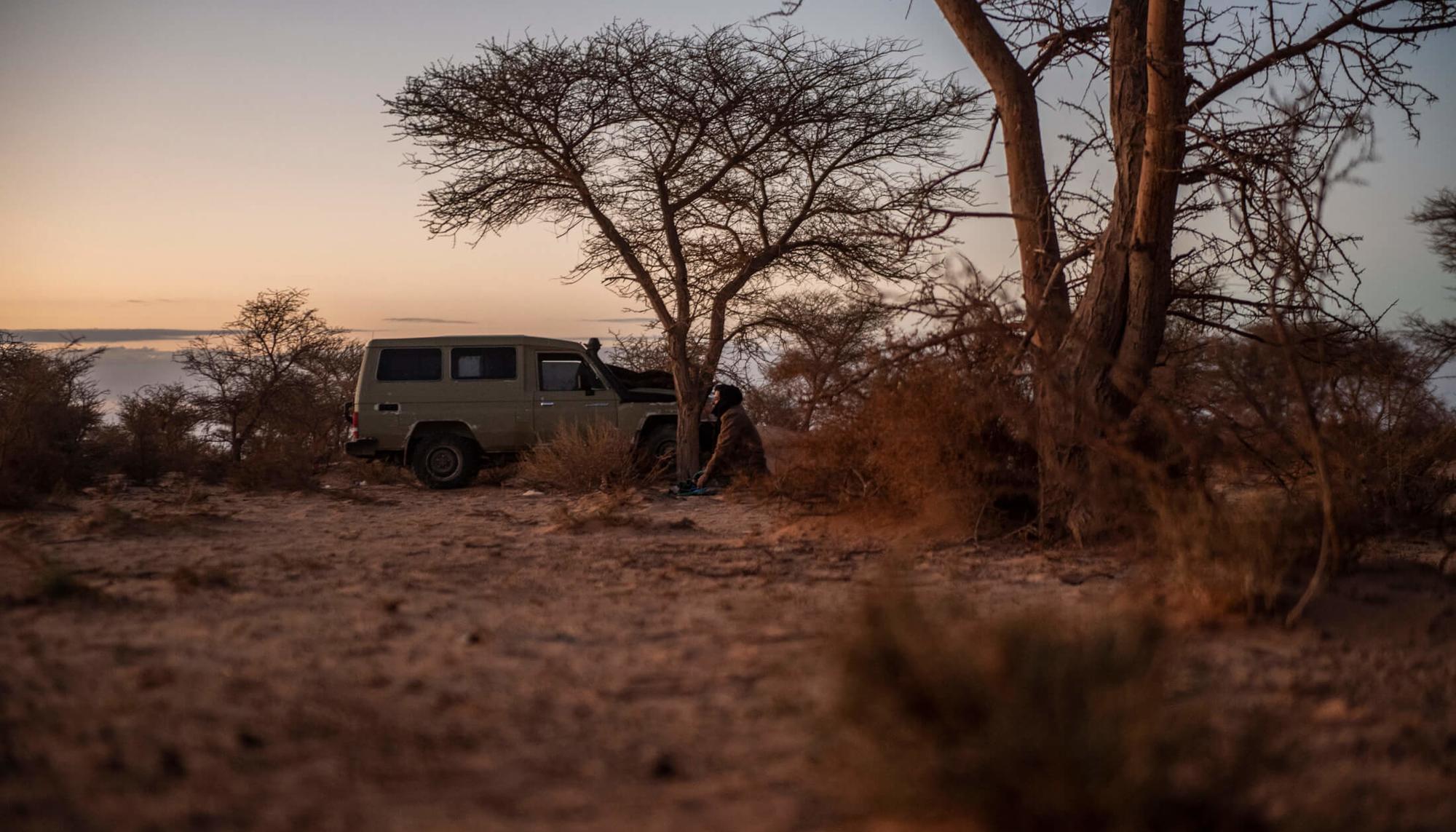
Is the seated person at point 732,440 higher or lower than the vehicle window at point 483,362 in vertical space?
lower

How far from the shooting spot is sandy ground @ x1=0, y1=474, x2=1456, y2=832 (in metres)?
2.73

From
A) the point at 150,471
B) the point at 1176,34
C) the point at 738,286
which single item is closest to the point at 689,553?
the point at 1176,34

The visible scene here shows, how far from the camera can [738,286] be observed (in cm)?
1436

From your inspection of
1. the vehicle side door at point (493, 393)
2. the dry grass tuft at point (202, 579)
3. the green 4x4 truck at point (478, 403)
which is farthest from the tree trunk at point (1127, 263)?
the vehicle side door at point (493, 393)

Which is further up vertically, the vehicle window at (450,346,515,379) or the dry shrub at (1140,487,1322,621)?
the vehicle window at (450,346,515,379)

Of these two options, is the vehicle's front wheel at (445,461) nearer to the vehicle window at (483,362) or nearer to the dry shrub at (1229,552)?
the vehicle window at (483,362)

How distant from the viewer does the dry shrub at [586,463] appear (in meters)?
12.8

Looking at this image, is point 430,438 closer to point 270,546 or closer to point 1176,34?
point 270,546

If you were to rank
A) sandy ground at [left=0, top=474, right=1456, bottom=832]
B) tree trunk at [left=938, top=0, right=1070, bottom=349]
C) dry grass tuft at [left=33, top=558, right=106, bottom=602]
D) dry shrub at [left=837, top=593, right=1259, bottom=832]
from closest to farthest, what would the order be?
dry shrub at [left=837, top=593, right=1259, bottom=832], sandy ground at [left=0, top=474, right=1456, bottom=832], dry grass tuft at [left=33, top=558, right=106, bottom=602], tree trunk at [left=938, top=0, right=1070, bottom=349]

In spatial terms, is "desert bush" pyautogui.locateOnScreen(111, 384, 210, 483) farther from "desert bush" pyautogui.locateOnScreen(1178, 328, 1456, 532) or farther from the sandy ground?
"desert bush" pyautogui.locateOnScreen(1178, 328, 1456, 532)

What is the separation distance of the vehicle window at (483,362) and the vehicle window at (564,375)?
425 millimetres

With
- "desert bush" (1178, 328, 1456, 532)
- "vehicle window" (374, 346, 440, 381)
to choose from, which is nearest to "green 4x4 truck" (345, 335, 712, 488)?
"vehicle window" (374, 346, 440, 381)

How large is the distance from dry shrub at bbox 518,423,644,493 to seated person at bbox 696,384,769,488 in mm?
1281

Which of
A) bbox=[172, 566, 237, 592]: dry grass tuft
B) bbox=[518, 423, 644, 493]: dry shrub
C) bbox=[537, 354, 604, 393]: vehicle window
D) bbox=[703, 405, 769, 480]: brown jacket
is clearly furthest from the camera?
bbox=[537, 354, 604, 393]: vehicle window
